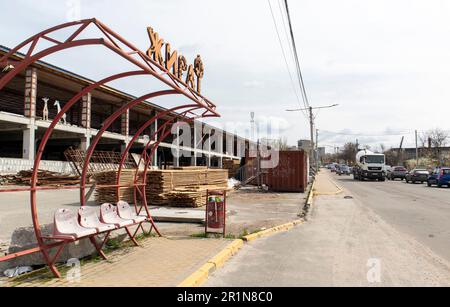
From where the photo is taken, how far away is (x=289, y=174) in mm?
24047

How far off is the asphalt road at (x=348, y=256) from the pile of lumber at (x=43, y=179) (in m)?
19.1

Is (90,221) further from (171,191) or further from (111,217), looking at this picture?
(171,191)

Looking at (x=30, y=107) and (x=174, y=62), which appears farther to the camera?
(x=30, y=107)

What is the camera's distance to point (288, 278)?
5.57m

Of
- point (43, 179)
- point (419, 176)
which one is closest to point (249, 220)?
point (43, 179)

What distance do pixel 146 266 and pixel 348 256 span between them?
376 centimetres

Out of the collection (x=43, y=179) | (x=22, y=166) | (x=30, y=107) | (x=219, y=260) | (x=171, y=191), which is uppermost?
(x=30, y=107)

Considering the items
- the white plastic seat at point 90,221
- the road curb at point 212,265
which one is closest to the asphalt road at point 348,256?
the road curb at point 212,265

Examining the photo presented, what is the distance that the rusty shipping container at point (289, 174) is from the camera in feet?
78.3

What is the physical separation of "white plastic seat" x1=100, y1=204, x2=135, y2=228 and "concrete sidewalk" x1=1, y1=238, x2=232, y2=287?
1.81 feet

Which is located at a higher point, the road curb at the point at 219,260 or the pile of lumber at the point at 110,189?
the pile of lumber at the point at 110,189

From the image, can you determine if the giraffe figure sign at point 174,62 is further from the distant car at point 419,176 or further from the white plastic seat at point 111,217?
the distant car at point 419,176

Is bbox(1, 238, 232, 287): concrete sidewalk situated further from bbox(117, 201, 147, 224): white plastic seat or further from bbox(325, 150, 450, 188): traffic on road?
bbox(325, 150, 450, 188): traffic on road
